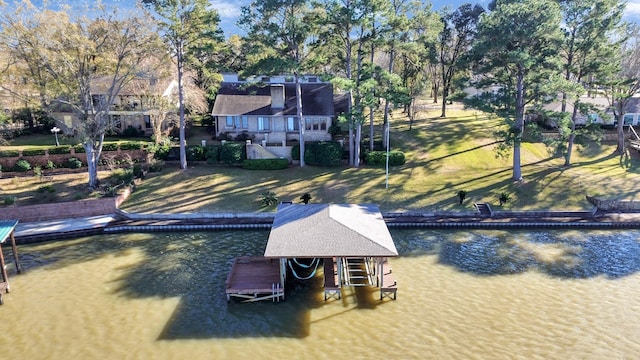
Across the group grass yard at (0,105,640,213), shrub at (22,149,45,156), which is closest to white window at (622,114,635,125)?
grass yard at (0,105,640,213)

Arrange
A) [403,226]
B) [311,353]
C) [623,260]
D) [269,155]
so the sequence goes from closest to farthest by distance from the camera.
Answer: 1. [311,353]
2. [623,260]
3. [403,226]
4. [269,155]

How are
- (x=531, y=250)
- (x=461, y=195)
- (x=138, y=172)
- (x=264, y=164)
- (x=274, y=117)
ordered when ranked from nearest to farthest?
(x=531, y=250), (x=461, y=195), (x=138, y=172), (x=264, y=164), (x=274, y=117)

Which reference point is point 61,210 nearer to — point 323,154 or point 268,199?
point 268,199

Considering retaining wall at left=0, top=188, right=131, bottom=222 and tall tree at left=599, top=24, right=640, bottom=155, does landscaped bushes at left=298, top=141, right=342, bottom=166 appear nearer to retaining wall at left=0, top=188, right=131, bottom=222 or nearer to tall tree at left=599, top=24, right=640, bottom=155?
retaining wall at left=0, top=188, right=131, bottom=222

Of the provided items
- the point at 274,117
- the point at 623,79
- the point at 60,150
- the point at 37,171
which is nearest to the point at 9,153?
the point at 37,171

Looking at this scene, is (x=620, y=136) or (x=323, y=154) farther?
(x=620, y=136)

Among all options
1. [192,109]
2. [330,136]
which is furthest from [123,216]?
[330,136]

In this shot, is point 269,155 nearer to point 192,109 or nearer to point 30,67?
point 192,109
